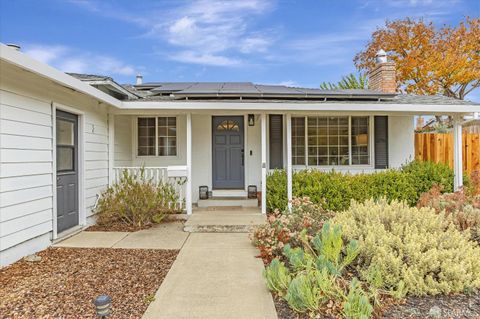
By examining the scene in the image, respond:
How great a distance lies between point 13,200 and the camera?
4.26 meters

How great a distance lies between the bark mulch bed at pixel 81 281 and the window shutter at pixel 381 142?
5922 millimetres

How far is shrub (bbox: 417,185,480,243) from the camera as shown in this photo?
15.1 ft

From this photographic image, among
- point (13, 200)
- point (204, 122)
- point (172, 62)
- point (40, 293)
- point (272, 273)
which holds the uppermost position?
point (172, 62)

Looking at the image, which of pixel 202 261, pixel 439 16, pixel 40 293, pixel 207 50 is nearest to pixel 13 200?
pixel 40 293

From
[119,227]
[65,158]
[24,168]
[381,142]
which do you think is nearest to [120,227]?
[119,227]

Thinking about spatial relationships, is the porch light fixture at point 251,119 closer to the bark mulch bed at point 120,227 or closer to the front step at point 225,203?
the front step at point 225,203

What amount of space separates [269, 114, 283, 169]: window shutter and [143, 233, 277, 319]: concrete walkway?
3.55 m

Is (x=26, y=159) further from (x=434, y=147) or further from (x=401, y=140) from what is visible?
(x=434, y=147)

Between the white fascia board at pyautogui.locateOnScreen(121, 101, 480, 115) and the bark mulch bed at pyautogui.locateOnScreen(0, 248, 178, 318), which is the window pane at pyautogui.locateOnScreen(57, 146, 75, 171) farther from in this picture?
the white fascia board at pyautogui.locateOnScreen(121, 101, 480, 115)

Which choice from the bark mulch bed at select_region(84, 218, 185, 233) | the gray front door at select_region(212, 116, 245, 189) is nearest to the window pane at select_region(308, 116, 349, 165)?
the gray front door at select_region(212, 116, 245, 189)

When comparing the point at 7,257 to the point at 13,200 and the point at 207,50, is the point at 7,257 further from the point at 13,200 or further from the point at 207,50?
the point at 207,50

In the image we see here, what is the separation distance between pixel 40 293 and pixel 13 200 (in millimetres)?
1543

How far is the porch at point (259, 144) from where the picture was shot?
8.27 metres

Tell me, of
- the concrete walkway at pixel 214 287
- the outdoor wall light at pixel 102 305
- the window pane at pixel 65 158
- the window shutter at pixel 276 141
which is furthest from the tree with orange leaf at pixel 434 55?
the outdoor wall light at pixel 102 305
